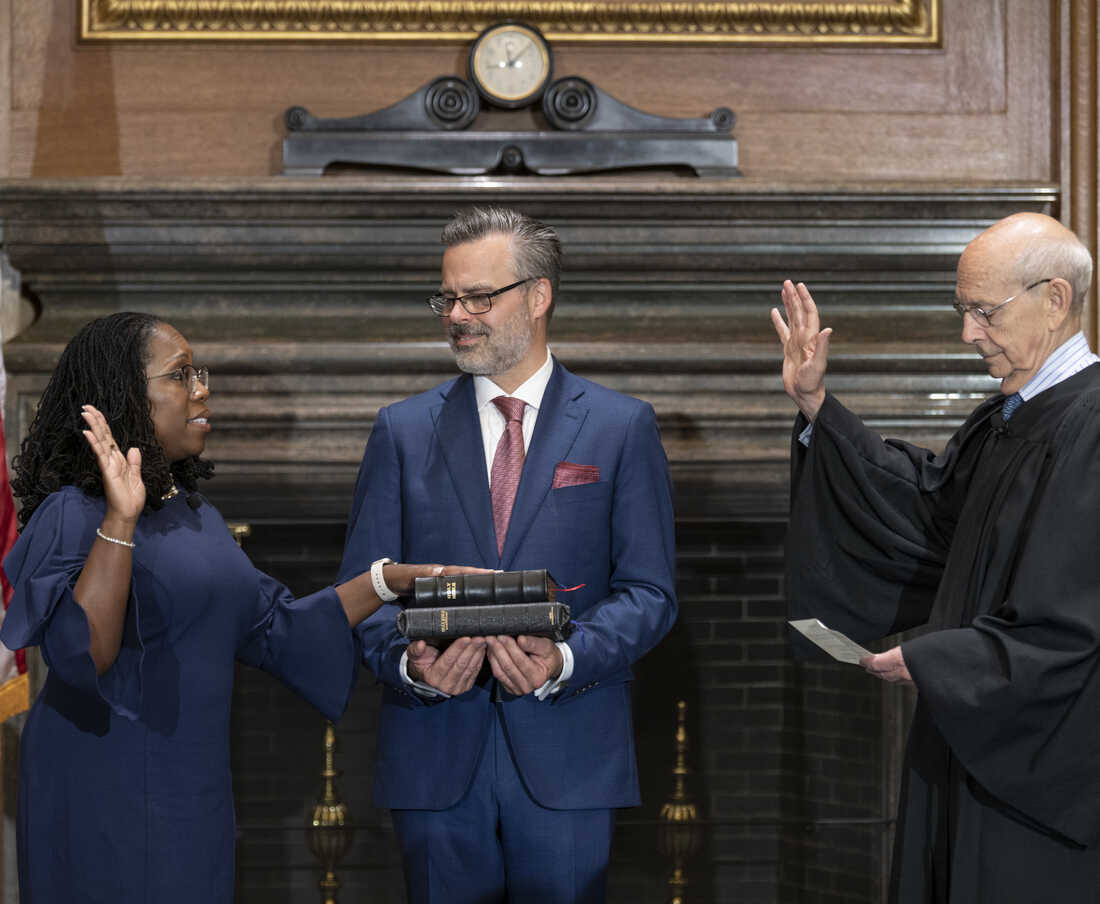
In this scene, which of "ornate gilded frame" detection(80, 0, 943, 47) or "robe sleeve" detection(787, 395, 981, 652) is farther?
"ornate gilded frame" detection(80, 0, 943, 47)

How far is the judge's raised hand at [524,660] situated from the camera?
2477 millimetres

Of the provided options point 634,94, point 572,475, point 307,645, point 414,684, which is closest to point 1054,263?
point 572,475

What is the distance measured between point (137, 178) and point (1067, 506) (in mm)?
2792

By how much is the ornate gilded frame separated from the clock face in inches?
→ 2.6

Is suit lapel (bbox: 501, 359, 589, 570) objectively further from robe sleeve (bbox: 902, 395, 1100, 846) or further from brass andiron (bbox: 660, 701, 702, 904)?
brass andiron (bbox: 660, 701, 702, 904)

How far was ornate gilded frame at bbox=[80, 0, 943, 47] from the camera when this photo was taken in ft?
13.2

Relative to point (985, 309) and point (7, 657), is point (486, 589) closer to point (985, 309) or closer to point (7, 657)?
point (985, 309)

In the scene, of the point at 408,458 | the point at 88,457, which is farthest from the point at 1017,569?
the point at 88,457

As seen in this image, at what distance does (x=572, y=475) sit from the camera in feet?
8.93

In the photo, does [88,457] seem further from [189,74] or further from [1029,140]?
[1029,140]

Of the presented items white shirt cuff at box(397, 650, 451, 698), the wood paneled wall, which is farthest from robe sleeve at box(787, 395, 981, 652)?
the wood paneled wall

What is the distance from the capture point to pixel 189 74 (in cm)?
406

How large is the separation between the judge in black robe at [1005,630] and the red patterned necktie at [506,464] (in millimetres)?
579

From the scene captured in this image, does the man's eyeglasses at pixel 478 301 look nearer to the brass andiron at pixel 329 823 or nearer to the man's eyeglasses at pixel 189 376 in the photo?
the man's eyeglasses at pixel 189 376
